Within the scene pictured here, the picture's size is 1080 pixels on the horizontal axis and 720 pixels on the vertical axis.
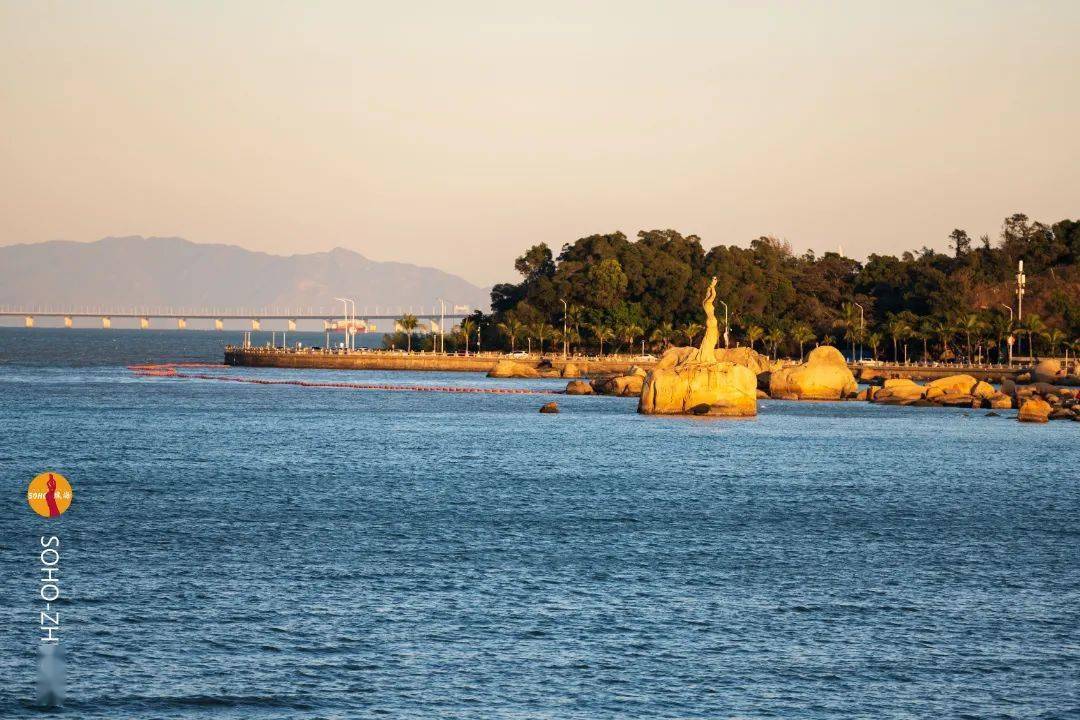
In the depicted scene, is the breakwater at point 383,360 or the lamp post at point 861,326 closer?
the lamp post at point 861,326

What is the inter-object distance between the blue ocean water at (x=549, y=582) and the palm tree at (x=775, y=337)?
350ft

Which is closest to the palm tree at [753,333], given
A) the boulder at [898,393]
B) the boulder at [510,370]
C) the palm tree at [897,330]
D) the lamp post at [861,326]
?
the lamp post at [861,326]

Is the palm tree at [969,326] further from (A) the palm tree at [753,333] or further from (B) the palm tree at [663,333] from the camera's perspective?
(B) the palm tree at [663,333]

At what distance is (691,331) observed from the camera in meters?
180

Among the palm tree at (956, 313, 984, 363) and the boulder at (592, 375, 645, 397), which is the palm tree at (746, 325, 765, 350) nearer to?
the palm tree at (956, 313, 984, 363)

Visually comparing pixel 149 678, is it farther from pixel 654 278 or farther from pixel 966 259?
pixel 966 259

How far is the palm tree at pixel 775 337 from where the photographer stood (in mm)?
178000

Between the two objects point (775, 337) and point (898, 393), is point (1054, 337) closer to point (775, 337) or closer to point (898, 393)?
point (775, 337)

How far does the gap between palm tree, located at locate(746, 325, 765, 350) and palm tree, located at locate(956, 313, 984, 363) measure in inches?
1081

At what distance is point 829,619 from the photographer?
30516 millimetres

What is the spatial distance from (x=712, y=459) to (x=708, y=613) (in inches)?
1366

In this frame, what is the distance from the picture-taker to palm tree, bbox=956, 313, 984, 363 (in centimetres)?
15562

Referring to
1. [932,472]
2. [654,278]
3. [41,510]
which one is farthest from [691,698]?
[654,278]

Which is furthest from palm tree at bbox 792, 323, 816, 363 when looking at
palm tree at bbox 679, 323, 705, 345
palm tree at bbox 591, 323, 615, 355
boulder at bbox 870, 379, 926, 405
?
boulder at bbox 870, 379, 926, 405
